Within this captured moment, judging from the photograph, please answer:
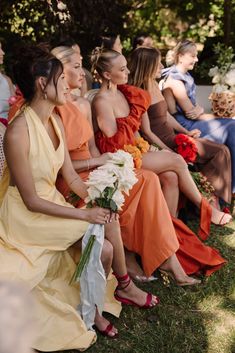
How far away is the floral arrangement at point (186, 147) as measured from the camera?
4.57 meters

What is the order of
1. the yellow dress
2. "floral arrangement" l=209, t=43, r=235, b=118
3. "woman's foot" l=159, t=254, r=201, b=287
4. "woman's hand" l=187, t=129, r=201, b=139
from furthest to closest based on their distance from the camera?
"floral arrangement" l=209, t=43, r=235, b=118
"woman's hand" l=187, t=129, r=201, b=139
"woman's foot" l=159, t=254, r=201, b=287
the yellow dress

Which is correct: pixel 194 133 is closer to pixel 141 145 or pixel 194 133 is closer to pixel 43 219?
pixel 141 145

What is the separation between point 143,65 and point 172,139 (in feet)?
2.35

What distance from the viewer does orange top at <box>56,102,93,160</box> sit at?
11.2 feet

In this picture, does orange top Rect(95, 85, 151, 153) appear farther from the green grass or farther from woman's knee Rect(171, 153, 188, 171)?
the green grass

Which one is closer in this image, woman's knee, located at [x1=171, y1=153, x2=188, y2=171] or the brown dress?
woman's knee, located at [x1=171, y1=153, x2=188, y2=171]

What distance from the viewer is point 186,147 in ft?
15.1

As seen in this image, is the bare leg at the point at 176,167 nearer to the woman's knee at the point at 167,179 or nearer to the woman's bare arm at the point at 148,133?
the woman's knee at the point at 167,179

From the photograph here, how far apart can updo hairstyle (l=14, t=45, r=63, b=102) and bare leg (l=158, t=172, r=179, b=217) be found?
144 cm

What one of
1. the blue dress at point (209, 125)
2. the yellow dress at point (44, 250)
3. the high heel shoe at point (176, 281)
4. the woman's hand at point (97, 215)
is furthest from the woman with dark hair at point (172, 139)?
the woman's hand at point (97, 215)

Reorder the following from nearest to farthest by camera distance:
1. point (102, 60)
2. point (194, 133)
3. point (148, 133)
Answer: point (102, 60)
point (148, 133)
point (194, 133)

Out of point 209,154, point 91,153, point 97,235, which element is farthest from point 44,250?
point 209,154

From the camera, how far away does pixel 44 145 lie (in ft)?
9.57

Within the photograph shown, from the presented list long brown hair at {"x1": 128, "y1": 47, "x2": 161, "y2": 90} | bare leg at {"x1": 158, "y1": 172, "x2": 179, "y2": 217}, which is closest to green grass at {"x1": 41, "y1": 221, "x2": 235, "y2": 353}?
bare leg at {"x1": 158, "y1": 172, "x2": 179, "y2": 217}
